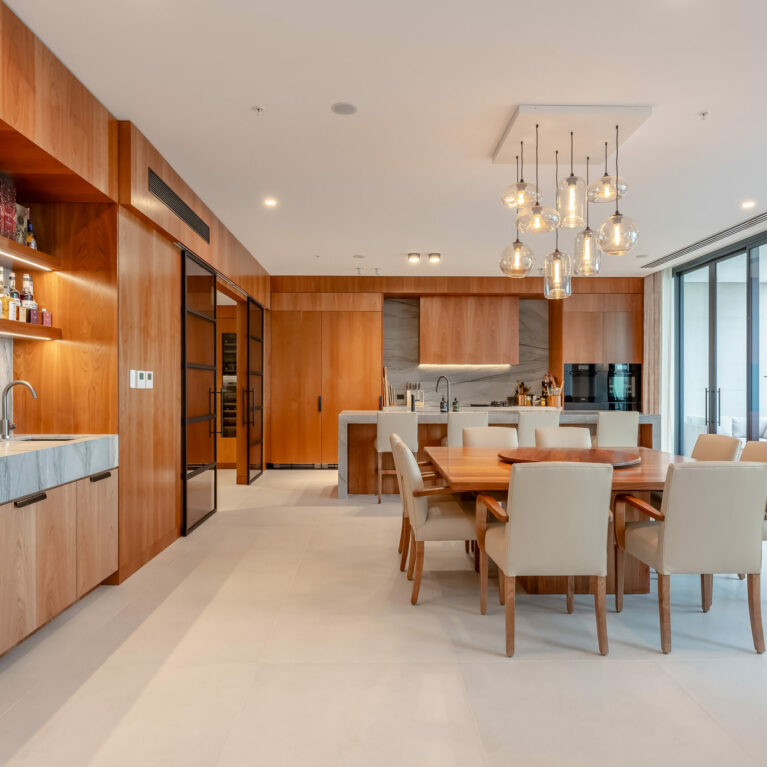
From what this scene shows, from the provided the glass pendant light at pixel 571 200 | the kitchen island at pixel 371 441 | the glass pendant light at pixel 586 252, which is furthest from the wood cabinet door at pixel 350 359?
the glass pendant light at pixel 571 200

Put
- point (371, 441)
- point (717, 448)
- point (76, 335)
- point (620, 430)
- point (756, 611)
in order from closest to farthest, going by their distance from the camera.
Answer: point (756, 611) < point (76, 335) < point (717, 448) < point (620, 430) < point (371, 441)

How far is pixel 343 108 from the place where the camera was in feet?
10.5

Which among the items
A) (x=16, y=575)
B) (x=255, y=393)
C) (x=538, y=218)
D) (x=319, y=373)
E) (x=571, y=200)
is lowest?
(x=16, y=575)

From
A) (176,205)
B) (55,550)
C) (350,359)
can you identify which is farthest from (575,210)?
(350,359)

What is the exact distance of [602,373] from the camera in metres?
8.06

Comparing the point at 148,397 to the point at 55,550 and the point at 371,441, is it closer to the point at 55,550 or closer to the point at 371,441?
the point at 55,550

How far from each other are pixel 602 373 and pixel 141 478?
6.22 m

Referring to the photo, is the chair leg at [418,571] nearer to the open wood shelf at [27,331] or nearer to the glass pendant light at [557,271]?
the glass pendant light at [557,271]

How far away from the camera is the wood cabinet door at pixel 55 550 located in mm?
2615

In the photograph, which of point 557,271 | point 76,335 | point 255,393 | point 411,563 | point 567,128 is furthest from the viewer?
point 255,393

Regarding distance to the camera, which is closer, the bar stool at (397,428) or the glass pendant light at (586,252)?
the glass pendant light at (586,252)

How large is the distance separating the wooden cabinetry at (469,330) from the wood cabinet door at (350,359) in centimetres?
64

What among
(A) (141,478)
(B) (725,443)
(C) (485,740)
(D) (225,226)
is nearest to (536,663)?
(C) (485,740)

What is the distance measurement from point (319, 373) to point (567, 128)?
534 cm
